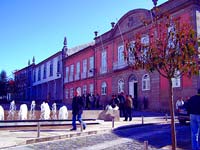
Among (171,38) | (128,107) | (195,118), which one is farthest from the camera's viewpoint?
(128,107)

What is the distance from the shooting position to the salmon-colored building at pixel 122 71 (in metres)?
22.0

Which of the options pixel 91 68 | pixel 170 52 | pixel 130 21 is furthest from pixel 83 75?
pixel 170 52

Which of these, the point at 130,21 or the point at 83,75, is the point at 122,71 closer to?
the point at 130,21

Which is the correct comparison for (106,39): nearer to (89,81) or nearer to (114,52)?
(114,52)

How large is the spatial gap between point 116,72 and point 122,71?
3.62 ft

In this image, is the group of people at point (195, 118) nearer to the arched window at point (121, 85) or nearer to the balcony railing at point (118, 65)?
the balcony railing at point (118, 65)

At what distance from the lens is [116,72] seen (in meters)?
30.4

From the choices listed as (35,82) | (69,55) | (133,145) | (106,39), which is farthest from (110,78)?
(35,82)

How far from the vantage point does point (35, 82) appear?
57812mm

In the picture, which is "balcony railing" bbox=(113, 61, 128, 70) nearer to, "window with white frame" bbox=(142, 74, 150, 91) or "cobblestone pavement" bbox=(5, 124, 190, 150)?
"window with white frame" bbox=(142, 74, 150, 91)

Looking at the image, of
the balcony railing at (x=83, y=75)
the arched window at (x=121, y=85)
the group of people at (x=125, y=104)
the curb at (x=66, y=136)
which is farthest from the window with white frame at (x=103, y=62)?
the curb at (x=66, y=136)

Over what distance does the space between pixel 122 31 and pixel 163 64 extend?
2329cm

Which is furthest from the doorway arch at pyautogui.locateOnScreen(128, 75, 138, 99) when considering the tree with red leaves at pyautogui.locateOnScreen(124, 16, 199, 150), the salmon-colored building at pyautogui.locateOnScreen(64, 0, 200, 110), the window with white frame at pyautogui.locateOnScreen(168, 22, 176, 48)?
the window with white frame at pyautogui.locateOnScreen(168, 22, 176, 48)

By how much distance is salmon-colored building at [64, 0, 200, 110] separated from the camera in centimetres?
2200
